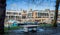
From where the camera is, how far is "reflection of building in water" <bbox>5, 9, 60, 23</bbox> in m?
4.16

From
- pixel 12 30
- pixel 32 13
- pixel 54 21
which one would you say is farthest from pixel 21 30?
pixel 54 21

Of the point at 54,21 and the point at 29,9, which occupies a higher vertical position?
the point at 29,9

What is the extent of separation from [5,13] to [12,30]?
1.41 ft

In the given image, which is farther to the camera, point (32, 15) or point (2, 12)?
point (32, 15)

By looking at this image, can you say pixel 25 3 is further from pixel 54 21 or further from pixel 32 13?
pixel 54 21

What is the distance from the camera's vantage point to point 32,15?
14.1ft

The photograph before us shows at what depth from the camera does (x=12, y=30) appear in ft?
13.5

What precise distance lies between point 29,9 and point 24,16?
21 cm

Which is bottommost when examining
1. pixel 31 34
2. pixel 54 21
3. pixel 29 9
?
pixel 31 34

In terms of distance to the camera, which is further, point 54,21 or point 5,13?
point 54,21

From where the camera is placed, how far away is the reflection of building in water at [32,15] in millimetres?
4156

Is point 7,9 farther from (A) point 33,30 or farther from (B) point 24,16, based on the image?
(A) point 33,30

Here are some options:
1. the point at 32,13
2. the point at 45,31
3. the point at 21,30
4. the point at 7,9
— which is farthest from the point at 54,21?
the point at 7,9

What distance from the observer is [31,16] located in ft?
14.1
